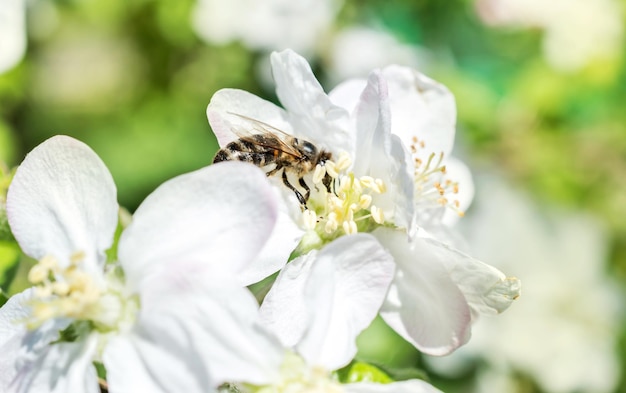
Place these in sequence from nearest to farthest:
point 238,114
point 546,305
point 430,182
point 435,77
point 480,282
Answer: point 480,282
point 238,114
point 430,182
point 546,305
point 435,77

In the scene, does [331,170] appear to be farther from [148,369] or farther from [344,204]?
[148,369]

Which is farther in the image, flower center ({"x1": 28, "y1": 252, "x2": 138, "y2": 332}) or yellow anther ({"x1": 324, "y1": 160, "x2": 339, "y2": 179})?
yellow anther ({"x1": 324, "y1": 160, "x2": 339, "y2": 179})

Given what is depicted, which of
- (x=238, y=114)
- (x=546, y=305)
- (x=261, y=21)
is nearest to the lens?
(x=238, y=114)

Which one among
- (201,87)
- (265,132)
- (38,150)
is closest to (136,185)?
(201,87)

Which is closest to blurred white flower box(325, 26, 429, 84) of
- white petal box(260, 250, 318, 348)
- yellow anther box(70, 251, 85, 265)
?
white petal box(260, 250, 318, 348)

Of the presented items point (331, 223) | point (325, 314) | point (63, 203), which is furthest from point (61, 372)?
point (331, 223)

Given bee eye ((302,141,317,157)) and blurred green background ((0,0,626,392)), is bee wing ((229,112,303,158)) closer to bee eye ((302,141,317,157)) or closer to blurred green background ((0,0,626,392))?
bee eye ((302,141,317,157))

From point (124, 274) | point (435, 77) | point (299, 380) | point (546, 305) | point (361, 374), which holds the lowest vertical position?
point (546, 305)
